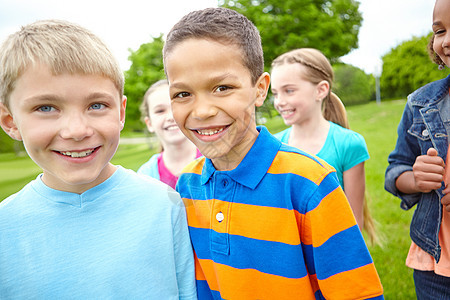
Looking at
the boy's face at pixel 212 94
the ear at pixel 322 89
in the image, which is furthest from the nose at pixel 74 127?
the ear at pixel 322 89

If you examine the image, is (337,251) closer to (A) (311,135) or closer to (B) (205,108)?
(B) (205,108)

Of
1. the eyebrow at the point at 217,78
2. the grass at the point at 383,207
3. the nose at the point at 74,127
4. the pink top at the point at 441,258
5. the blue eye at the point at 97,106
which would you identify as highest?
the eyebrow at the point at 217,78

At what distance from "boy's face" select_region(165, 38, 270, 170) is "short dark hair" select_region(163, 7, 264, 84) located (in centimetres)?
3

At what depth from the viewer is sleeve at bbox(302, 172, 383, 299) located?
1.35 meters

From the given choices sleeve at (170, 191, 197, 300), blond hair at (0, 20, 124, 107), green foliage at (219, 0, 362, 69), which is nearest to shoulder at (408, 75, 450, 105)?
sleeve at (170, 191, 197, 300)

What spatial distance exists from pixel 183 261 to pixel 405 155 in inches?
59.4

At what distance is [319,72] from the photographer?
9.81 feet

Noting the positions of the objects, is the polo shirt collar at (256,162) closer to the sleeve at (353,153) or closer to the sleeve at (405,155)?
the sleeve at (405,155)

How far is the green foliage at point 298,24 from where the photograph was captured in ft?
59.1

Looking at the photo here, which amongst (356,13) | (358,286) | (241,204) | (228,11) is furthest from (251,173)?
(356,13)

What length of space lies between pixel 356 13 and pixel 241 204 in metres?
24.0

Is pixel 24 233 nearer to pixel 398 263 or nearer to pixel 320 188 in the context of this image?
pixel 320 188

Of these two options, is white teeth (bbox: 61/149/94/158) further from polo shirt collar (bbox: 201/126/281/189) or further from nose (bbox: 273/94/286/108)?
nose (bbox: 273/94/286/108)

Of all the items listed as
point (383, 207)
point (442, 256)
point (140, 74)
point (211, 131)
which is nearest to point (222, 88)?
point (211, 131)
